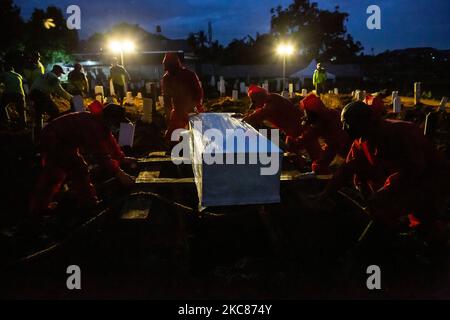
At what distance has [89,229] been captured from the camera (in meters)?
3.54

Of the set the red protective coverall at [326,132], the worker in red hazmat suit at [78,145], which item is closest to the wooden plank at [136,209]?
the worker in red hazmat suit at [78,145]

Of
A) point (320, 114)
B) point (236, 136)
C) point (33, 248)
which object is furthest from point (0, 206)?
point (320, 114)

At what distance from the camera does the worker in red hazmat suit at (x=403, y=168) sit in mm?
3311

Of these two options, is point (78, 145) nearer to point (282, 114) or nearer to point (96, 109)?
point (96, 109)

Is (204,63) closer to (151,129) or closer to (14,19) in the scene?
(14,19)

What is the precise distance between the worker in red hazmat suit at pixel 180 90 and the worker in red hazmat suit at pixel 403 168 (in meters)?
3.64

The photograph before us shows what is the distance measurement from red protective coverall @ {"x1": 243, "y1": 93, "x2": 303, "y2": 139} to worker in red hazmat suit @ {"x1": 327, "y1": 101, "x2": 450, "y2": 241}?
249 cm

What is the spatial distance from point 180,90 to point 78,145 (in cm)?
278

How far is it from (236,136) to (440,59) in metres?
38.2

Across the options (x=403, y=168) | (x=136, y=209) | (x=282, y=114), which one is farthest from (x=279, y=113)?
(x=136, y=209)

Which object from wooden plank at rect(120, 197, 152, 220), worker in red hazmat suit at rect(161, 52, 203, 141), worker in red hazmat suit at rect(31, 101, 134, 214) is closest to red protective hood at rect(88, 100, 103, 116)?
worker in red hazmat suit at rect(31, 101, 134, 214)

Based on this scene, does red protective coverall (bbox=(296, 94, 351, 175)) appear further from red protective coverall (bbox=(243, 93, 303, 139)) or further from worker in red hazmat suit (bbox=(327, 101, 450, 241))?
worker in red hazmat suit (bbox=(327, 101, 450, 241))

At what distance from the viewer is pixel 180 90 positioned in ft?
21.5

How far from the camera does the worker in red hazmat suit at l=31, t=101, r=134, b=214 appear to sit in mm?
4074
